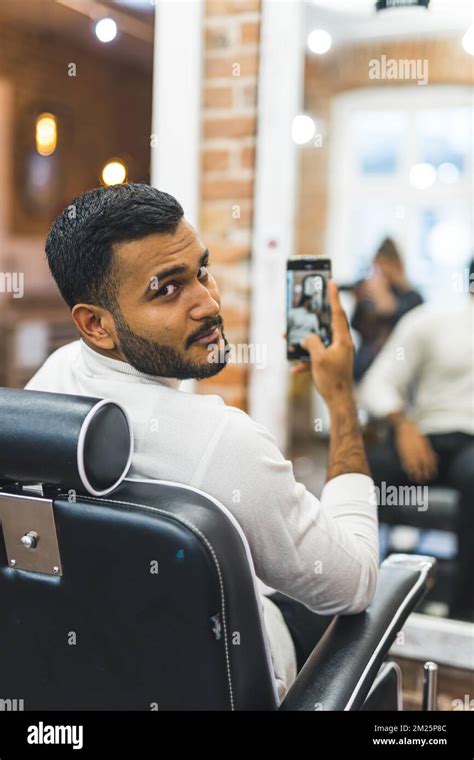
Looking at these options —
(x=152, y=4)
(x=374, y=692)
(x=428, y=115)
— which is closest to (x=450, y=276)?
(x=428, y=115)

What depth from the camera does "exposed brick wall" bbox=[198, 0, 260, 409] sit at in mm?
2430

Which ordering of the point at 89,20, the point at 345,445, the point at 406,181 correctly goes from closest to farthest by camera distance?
1. the point at 345,445
2. the point at 89,20
3. the point at 406,181

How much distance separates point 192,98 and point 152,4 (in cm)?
29

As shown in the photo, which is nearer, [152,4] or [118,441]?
[118,441]

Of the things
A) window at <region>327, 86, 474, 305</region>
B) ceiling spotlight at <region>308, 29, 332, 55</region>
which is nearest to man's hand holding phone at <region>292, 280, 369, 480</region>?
ceiling spotlight at <region>308, 29, 332, 55</region>

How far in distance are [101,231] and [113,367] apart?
0.73ft

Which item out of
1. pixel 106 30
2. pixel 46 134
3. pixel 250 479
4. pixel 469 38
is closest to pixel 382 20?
pixel 469 38

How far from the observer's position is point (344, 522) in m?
1.34

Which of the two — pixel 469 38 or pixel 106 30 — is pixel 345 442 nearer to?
pixel 106 30

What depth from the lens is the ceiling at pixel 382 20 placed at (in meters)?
2.58

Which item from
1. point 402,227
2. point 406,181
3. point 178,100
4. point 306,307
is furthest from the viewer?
point 406,181

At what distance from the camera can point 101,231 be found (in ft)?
4.02

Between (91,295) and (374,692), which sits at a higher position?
(91,295)
